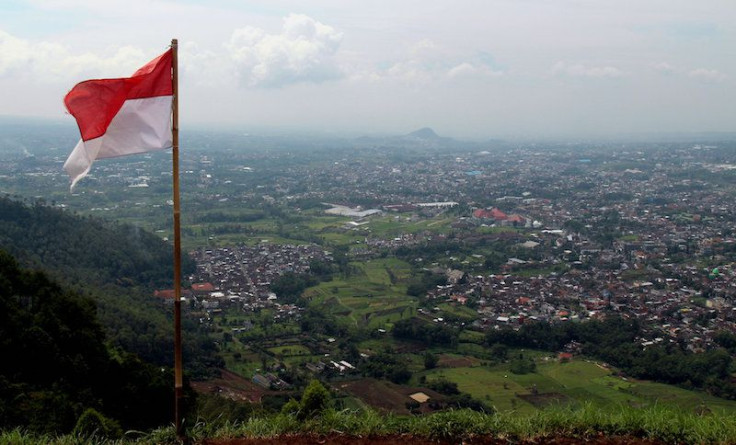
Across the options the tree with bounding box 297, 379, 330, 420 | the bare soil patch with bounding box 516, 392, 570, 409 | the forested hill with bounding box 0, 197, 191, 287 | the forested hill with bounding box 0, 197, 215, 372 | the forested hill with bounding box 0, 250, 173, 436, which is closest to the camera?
the tree with bounding box 297, 379, 330, 420

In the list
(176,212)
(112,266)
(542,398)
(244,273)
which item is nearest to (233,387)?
(542,398)

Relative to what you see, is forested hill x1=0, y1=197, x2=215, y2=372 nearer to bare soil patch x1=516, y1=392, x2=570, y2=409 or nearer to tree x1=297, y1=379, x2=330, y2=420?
bare soil patch x1=516, y1=392, x2=570, y2=409

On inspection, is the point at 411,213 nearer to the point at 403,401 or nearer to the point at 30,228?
the point at 30,228

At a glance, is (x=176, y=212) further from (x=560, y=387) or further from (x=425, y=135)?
(x=425, y=135)

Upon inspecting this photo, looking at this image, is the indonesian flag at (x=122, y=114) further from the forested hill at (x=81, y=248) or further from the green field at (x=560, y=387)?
the forested hill at (x=81, y=248)

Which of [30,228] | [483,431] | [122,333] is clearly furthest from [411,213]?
[483,431]

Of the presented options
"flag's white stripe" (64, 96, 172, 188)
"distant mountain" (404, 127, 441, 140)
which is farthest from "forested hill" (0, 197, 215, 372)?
"distant mountain" (404, 127, 441, 140)
